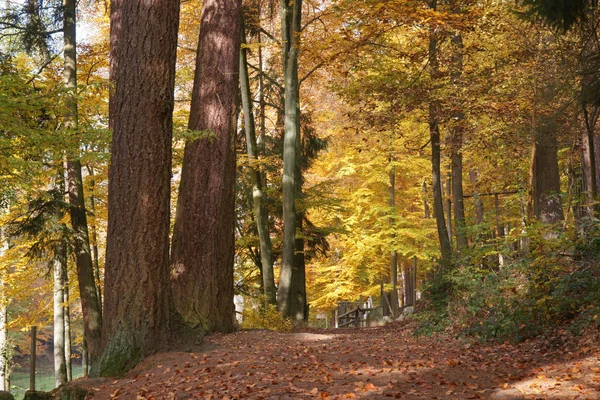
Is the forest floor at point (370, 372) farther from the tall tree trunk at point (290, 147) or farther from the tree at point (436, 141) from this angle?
the tree at point (436, 141)

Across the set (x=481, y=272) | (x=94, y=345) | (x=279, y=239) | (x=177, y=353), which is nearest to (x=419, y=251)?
(x=279, y=239)

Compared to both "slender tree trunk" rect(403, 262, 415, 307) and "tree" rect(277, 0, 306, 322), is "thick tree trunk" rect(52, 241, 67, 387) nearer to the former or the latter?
"tree" rect(277, 0, 306, 322)

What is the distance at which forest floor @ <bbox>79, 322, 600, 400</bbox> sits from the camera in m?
5.75

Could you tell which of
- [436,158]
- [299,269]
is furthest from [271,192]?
[436,158]

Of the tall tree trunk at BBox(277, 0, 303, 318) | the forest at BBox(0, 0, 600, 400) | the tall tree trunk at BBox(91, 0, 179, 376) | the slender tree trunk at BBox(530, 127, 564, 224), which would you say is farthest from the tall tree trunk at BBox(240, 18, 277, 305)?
the tall tree trunk at BBox(91, 0, 179, 376)

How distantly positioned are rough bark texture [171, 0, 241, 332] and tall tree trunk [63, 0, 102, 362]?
4.02m

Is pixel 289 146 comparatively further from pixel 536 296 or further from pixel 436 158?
pixel 536 296

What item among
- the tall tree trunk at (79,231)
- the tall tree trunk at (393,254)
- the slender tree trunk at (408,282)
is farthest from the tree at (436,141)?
the slender tree trunk at (408,282)

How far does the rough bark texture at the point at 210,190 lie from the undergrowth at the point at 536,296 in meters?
4.00

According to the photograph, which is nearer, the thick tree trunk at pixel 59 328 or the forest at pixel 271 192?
the forest at pixel 271 192

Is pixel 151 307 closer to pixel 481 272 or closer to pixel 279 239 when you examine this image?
pixel 481 272

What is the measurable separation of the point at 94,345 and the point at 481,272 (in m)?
8.13

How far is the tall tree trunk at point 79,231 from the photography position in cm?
1309

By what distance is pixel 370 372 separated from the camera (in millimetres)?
6695
